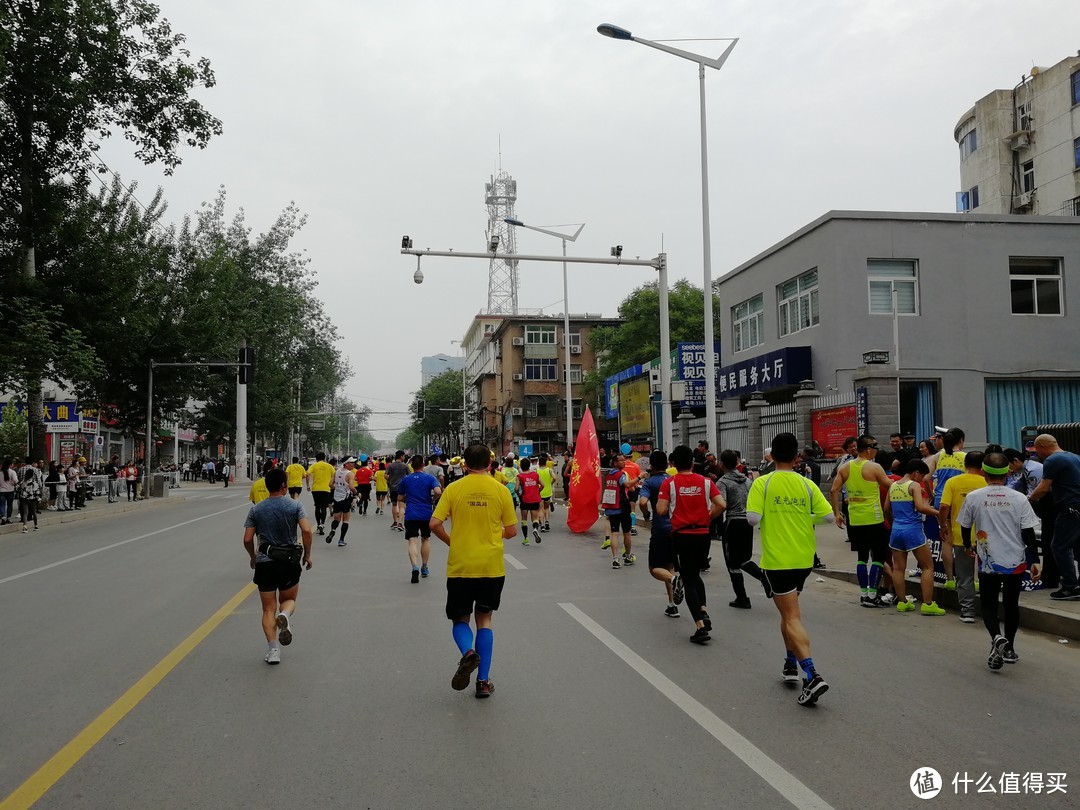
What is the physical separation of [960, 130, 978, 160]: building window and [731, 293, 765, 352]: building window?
959 inches

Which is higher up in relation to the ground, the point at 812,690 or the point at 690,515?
the point at 690,515

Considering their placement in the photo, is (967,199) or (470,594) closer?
(470,594)

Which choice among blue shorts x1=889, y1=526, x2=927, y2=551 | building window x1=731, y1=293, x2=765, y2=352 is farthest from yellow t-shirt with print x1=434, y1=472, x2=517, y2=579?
building window x1=731, y1=293, x2=765, y2=352

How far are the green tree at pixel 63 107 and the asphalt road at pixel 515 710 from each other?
1864 cm

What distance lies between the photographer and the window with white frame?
2336 cm

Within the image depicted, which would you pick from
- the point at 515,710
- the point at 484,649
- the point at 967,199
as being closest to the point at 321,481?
the point at 484,649

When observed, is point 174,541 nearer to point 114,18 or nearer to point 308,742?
point 308,742

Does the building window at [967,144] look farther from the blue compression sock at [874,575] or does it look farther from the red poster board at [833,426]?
the blue compression sock at [874,575]

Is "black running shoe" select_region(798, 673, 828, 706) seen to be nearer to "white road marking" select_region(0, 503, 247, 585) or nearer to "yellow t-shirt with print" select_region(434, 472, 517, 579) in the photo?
"yellow t-shirt with print" select_region(434, 472, 517, 579)

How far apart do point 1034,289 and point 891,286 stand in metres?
4.27

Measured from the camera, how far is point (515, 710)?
534cm

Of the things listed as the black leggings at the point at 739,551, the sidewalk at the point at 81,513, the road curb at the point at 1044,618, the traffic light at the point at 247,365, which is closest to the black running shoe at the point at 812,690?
the road curb at the point at 1044,618

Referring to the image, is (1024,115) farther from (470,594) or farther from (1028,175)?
(470,594)

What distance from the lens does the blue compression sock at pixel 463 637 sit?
5750mm
